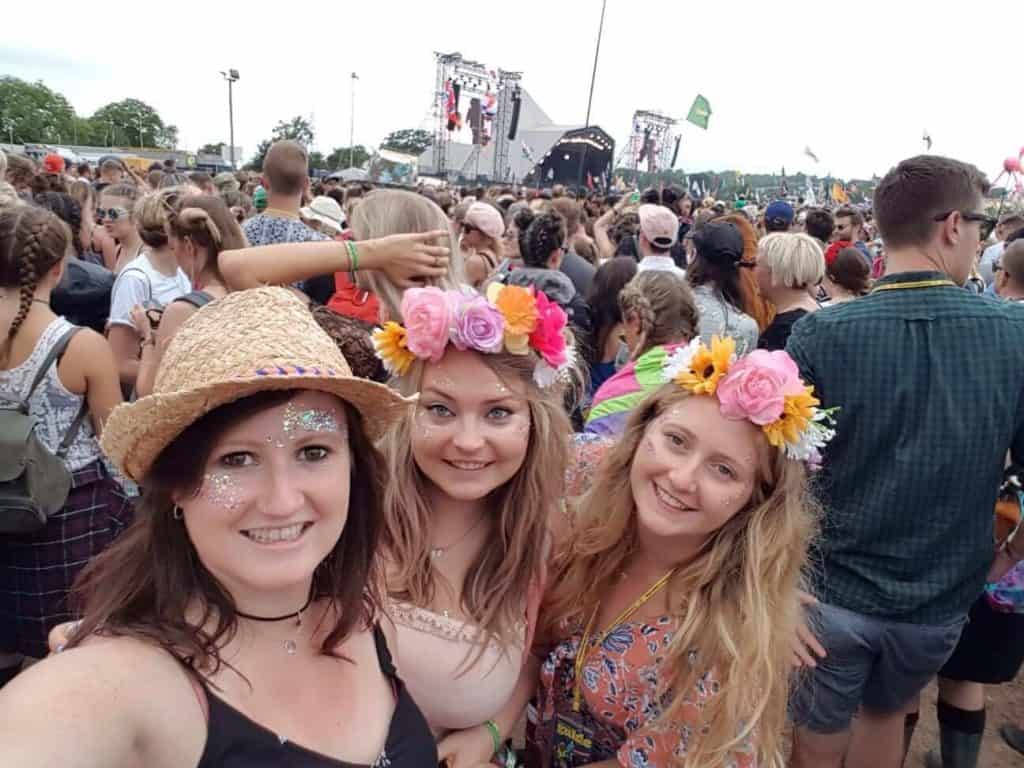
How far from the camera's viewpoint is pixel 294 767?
1140 mm

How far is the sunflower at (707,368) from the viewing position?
1.85 m

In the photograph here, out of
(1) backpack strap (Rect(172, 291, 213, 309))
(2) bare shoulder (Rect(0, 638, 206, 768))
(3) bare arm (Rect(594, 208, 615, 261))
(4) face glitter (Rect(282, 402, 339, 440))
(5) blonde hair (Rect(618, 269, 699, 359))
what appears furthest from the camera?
(3) bare arm (Rect(594, 208, 615, 261))

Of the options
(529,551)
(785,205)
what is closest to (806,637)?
(529,551)

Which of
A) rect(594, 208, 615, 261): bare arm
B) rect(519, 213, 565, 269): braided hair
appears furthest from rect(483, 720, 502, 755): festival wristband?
rect(594, 208, 615, 261): bare arm

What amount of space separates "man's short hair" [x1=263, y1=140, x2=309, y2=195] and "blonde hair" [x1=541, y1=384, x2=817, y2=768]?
259 cm

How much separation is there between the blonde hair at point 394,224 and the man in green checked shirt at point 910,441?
1296 mm

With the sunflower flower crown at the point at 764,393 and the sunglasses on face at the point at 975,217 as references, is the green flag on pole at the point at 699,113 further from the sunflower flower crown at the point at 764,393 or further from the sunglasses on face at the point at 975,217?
the sunflower flower crown at the point at 764,393

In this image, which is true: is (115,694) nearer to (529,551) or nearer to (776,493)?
(529,551)

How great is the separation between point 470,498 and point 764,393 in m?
0.77

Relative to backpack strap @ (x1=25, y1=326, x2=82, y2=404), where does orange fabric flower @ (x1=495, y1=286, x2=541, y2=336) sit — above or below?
above

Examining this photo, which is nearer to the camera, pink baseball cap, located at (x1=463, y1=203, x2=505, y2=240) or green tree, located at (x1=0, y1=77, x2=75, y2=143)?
pink baseball cap, located at (x1=463, y1=203, x2=505, y2=240)

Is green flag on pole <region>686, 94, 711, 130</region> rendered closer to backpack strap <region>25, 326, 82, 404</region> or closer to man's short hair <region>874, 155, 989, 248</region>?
man's short hair <region>874, 155, 989, 248</region>

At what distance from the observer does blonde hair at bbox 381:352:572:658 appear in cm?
181

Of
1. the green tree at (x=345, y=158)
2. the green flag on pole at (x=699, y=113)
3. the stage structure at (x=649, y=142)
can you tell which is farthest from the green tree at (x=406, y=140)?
the green flag on pole at (x=699, y=113)
